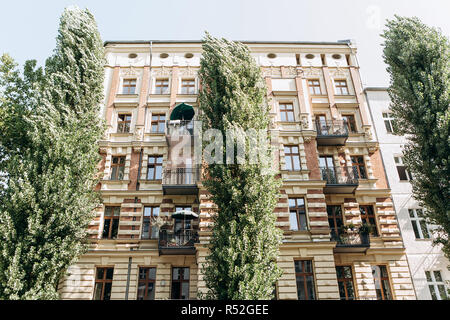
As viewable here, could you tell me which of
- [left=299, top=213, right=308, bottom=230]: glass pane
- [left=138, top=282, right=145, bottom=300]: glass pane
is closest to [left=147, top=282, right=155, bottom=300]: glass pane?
[left=138, top=282, right=145, bottom=300]: glass pane

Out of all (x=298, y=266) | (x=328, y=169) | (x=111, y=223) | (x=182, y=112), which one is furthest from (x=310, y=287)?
(x=182, y=112)

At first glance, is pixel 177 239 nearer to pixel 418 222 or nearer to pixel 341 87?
pixel 418 222

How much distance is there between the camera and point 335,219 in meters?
18.1

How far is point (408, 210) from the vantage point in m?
18.2

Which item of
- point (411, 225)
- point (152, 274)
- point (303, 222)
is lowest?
point (152, 274)

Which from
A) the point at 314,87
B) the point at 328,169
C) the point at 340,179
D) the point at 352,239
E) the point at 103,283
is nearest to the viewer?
the point at 103,283

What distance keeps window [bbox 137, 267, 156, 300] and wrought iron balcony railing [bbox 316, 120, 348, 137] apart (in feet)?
43.9

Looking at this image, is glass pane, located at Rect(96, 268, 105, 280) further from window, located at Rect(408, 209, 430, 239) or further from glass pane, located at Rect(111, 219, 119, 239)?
window, located at Rect(408, 209, 430, 239)

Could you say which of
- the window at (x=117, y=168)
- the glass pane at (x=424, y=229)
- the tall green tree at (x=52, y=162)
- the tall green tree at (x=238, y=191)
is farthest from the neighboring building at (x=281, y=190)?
the tall green tree at (x=238, y=191)

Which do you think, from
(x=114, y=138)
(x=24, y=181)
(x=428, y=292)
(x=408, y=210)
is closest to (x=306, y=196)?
(x=408, y=210)

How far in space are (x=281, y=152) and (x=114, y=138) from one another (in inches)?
444

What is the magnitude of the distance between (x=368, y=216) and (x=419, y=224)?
287 centimetres

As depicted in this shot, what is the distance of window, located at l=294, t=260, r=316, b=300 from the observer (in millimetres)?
15703

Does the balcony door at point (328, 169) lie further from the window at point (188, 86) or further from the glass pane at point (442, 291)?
the window at point (188, 86)
